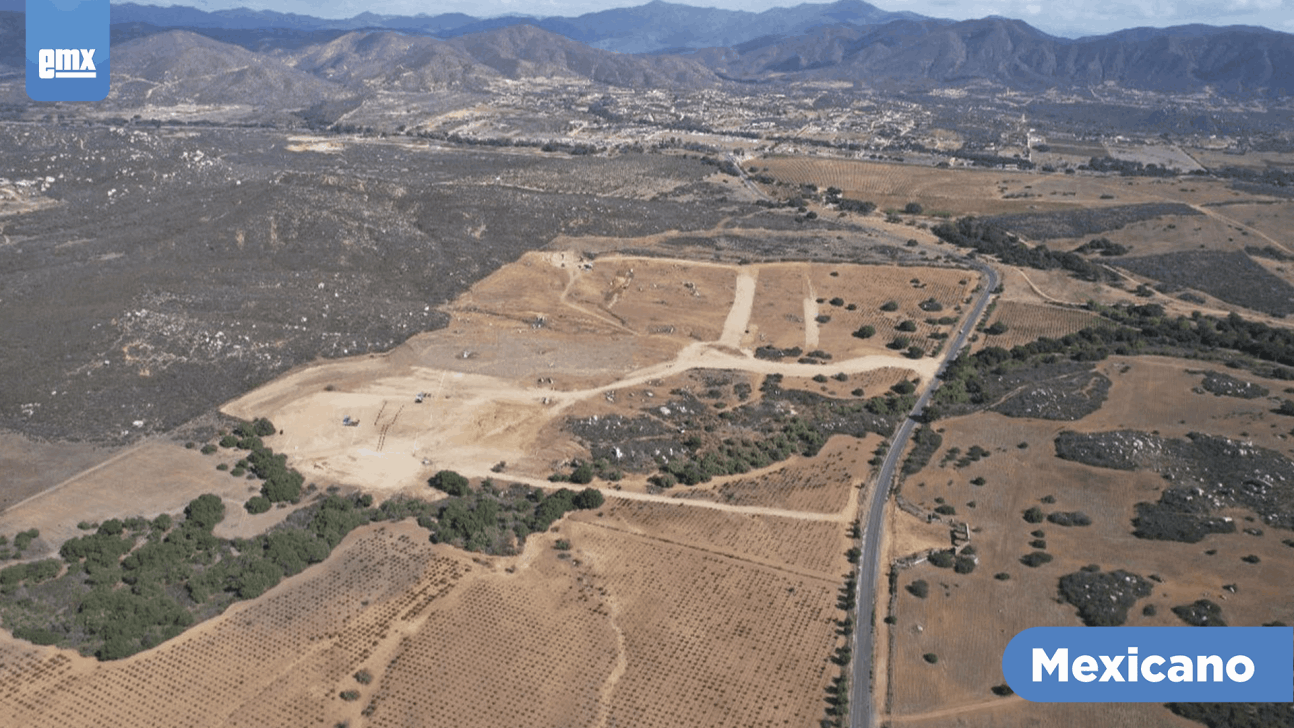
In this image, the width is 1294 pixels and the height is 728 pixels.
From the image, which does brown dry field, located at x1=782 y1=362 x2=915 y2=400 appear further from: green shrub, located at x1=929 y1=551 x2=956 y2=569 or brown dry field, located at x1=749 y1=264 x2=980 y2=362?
green shrub, located at x1=929 y1=551 x2=956 y2=569

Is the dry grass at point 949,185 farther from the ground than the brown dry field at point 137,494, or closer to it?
farther from the ground

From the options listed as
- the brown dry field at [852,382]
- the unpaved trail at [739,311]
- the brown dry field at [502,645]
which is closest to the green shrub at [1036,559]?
the brown dry field at [502,645]

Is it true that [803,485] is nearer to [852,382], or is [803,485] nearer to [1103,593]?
[1103,593]

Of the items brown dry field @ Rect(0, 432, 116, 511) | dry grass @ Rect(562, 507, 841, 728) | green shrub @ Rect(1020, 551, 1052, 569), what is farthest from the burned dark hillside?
green shrub @ Rect(1020, 551, 1052, 569)

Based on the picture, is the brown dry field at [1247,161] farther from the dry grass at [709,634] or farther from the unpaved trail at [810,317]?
the dry grass at [709,634]

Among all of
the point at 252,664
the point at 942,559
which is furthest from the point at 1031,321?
the point at 252,664

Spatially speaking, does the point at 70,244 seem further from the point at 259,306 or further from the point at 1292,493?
the point at 1292,493

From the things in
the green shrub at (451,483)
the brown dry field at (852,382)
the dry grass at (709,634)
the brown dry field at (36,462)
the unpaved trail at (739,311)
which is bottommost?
the brown dry field at (36,462)

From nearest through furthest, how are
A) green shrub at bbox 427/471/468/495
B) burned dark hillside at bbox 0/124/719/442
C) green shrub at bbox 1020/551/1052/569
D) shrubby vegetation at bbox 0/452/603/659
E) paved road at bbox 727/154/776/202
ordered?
shrubby vegetation at bbox 0/452/603/659 → green shrub at bbox 1020/551/1052/569 → green shrub at bbox 427/471/468/495 → burned dark hillside at bbox 0/124/719/442 → paved road at bbox 727/154/776/202
